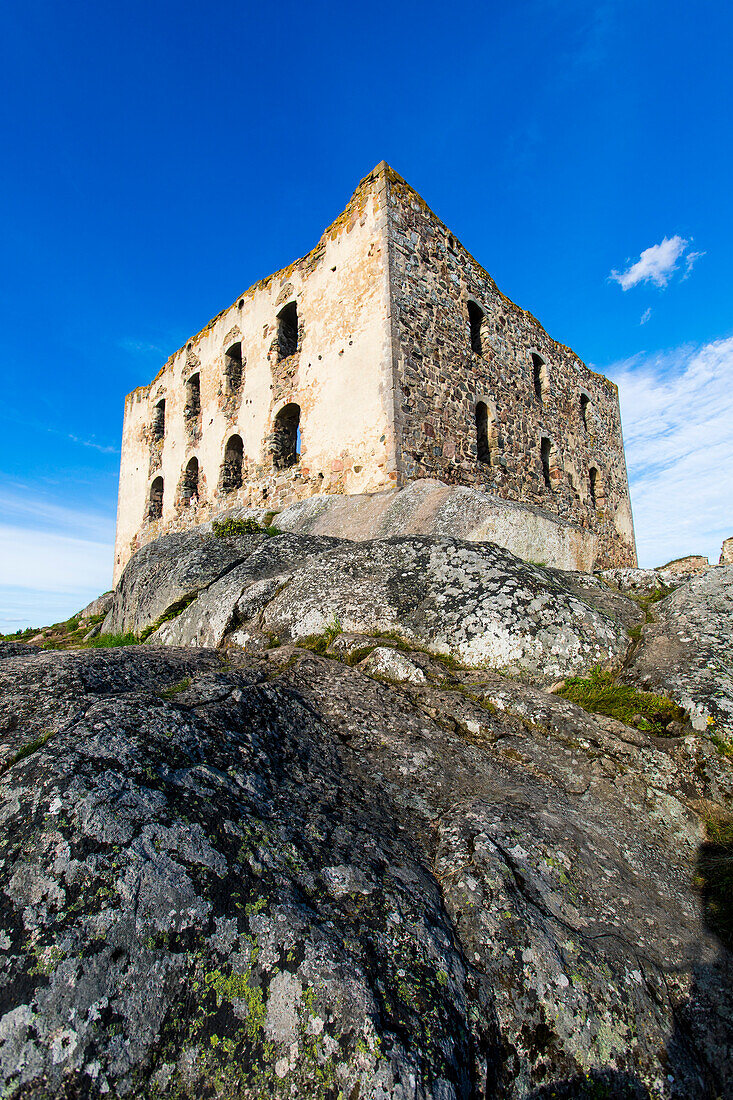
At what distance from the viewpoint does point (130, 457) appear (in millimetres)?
19109

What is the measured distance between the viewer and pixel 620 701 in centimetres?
361

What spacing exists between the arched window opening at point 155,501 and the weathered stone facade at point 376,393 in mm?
45

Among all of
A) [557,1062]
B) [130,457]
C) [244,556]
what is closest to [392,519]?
[244,556]

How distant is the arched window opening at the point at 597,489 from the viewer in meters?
17.4

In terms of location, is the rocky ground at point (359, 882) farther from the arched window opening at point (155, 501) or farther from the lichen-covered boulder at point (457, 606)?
the arched window opening at point (155, 501)

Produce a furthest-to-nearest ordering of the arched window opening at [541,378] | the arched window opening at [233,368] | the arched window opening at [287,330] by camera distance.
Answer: the arched window opening at [541,378] < the arched window opening at [233,368] < the arched window opening at [287,330]

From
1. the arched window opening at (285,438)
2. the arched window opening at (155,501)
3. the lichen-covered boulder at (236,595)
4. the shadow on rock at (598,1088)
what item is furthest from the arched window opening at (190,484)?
the shadow on rock at (598,1088)

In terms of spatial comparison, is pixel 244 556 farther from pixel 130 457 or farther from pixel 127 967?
pixel 130 457

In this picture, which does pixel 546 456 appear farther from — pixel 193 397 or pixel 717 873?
pixel 717 873

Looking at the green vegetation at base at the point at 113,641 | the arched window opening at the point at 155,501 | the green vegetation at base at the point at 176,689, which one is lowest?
the green vegetation at base at the point at 176,689

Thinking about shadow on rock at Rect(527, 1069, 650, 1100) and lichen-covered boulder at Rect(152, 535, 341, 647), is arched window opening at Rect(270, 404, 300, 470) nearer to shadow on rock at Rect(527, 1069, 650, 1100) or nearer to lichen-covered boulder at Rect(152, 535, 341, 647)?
lichen-covered boulder at Rect(152, 535, 341, 647)

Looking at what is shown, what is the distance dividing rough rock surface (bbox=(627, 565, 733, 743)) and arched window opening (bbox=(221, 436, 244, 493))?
11.5 m

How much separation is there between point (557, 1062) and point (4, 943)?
1.64 m

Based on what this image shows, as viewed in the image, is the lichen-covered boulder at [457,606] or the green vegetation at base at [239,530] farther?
the green vegetation at base at [239,530]
